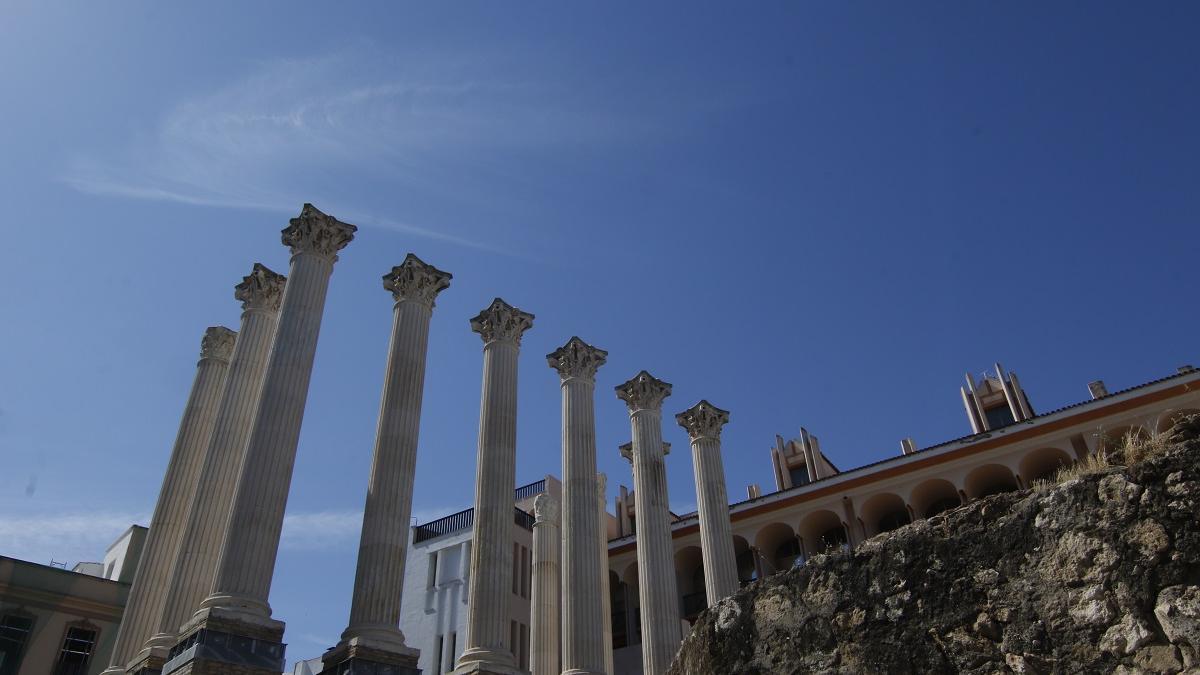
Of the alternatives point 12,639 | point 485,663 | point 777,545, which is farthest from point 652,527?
point 12,639

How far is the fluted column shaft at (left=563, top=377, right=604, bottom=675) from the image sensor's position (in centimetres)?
2414

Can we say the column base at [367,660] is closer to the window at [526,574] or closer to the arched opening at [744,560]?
the window at [526,574]

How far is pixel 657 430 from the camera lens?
100 feet

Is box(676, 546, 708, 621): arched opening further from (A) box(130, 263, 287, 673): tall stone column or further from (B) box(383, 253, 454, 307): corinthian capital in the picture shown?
(A) box(130, 263, 287, 673): tall stone column

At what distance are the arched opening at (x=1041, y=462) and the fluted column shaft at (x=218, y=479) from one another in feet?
84.7

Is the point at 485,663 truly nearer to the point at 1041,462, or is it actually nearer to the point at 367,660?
the point at 367,660

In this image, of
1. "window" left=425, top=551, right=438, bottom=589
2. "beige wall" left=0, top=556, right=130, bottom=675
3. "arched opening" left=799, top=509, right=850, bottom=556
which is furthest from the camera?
"window" left=425, top=551, right=438, bottom=589

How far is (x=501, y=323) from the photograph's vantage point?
27906 mm

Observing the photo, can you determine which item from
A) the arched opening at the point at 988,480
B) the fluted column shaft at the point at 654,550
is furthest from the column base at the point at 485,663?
the arched opening at the point at 988,480

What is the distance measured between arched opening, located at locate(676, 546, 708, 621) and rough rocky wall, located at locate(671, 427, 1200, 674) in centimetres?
3460

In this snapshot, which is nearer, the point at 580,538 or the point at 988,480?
the point at 580,538

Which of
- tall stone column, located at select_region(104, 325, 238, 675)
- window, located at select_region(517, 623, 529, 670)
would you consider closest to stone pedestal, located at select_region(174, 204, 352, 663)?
tall stone column, located at select_region(104, 325, 238, 675)

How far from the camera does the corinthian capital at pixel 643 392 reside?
30.8m

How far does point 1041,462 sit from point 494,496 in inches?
827
